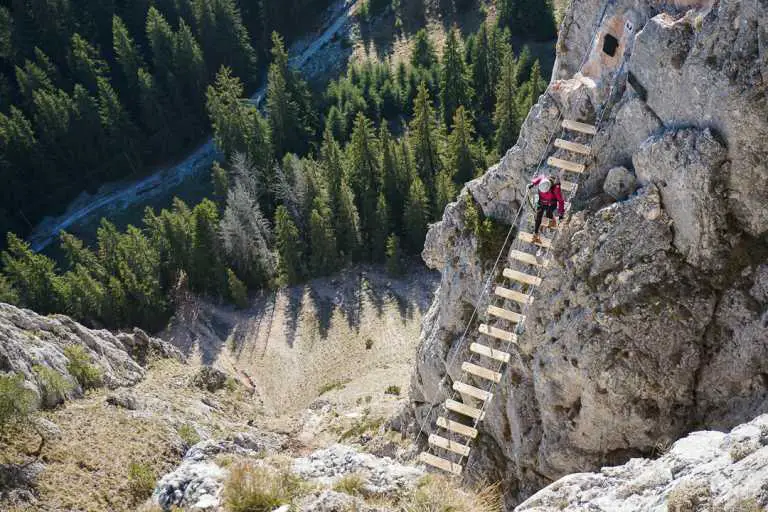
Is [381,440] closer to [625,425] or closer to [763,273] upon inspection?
[625,425]

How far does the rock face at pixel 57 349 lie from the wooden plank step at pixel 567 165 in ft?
82.2

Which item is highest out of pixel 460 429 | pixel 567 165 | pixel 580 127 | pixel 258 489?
pixel 580 127

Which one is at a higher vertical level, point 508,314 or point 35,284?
point 508,314

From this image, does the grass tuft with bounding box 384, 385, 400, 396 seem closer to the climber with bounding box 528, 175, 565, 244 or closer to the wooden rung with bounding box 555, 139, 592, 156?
the climber with bounding box 528, 175, 565, 244

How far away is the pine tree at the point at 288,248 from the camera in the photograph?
6619cm

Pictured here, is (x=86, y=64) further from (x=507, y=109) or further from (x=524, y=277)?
(x=524, y=277)

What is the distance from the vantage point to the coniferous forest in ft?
222

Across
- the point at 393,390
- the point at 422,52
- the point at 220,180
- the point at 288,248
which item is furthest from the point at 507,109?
the point at 393,390

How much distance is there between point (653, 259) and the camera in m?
19.7

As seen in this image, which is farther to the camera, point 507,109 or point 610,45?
point 507,109

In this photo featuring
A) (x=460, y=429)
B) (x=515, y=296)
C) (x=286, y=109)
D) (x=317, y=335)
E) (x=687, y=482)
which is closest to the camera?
(x=687, y=482)

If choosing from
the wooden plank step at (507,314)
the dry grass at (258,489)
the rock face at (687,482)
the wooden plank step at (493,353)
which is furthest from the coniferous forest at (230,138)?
the rock face at (687,482)

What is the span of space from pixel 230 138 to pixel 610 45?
209 feet

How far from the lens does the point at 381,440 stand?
3512cm
